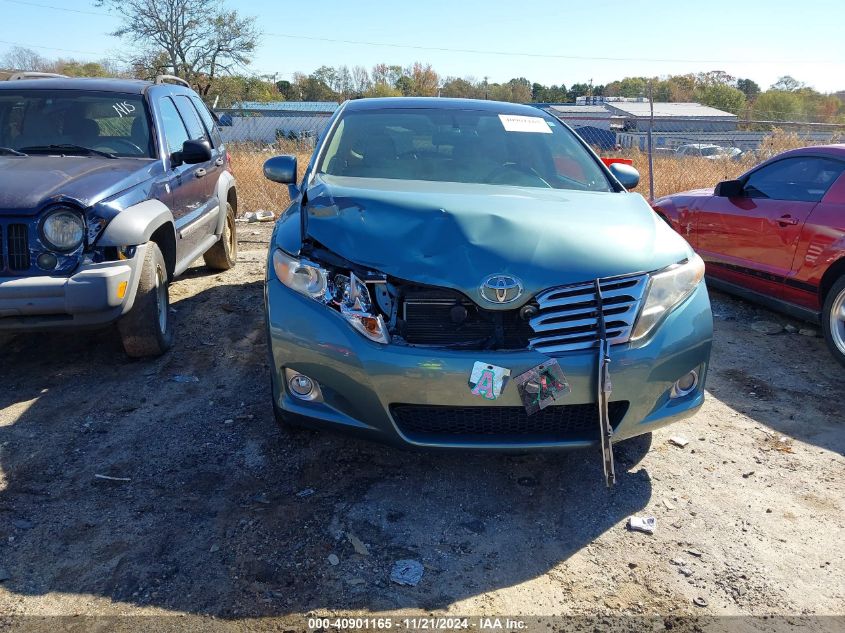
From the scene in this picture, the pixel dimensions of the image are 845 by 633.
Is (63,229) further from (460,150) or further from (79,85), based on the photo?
(460,150)

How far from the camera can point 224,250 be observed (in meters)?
6.82

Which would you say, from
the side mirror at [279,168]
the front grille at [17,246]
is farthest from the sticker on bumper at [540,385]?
the front grille at [17,246]

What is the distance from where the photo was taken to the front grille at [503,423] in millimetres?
2740

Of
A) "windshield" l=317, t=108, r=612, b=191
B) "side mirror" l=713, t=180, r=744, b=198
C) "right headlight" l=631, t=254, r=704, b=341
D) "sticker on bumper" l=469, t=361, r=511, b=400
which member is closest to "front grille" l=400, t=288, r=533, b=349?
"sticker on bumper" l=469, t=361, r=511, b=400

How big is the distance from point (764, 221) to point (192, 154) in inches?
186

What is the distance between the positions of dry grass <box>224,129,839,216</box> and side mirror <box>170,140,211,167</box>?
A: 18.7ft

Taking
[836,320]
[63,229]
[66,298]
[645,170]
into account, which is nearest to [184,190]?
[63,229]

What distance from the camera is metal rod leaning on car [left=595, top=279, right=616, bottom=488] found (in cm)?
266

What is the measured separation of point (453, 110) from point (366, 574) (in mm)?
3169

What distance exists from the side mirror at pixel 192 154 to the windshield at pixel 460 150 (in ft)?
4.48

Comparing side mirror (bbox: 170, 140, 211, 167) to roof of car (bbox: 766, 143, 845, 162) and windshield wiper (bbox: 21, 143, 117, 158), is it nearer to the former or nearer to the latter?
windshield wiper (bbox: 21, 143, 117, 158)

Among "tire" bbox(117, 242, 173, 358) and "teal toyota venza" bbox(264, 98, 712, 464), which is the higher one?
"teal toyota venza" bbox(264, 98, 712, 464)

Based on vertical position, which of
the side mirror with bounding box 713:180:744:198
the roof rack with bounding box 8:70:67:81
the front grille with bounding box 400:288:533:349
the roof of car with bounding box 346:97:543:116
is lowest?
the front grille with bounding box 400:288:533:349

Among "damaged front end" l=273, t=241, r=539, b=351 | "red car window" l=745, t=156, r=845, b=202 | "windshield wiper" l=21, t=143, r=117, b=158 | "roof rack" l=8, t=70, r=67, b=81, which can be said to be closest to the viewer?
"damaged front end" l=273, t=241, r=539, b=351
